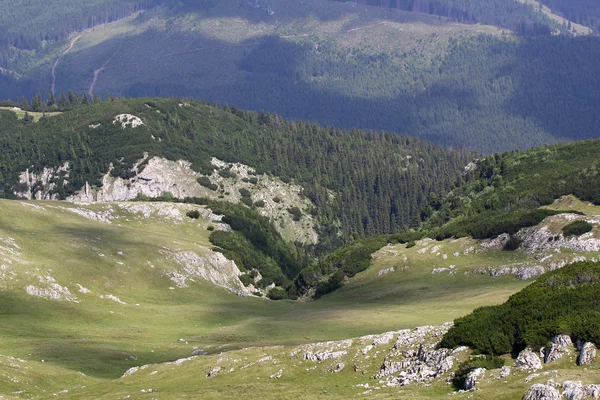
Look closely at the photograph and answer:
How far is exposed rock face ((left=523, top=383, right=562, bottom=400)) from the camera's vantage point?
7000 centimetres

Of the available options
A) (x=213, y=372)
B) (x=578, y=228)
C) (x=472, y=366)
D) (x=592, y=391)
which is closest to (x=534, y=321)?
(x=472, y=366)

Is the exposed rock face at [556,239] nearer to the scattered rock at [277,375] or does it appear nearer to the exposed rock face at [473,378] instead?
the scattered rock at [277,375]

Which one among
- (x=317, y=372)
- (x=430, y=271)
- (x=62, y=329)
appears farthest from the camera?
(x=430, y=271)

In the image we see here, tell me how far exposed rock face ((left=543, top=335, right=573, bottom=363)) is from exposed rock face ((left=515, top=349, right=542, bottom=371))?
838 millimetres

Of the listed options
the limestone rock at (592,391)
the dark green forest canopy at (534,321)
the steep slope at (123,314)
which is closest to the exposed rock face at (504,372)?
the dark green forest canopy at (534,321)

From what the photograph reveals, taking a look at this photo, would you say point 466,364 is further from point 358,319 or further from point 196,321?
point 196,321

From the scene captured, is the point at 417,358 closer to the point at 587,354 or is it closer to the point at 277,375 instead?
the point at 277,375

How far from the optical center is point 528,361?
8069 centimetres

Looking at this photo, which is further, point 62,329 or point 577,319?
point 62,329

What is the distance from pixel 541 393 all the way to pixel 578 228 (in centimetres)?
11787

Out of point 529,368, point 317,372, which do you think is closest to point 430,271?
point 317,372

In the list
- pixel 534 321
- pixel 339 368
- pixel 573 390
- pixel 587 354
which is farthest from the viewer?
pixel 339 368

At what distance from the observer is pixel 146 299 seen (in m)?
184

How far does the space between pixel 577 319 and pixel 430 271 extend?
114 meters
